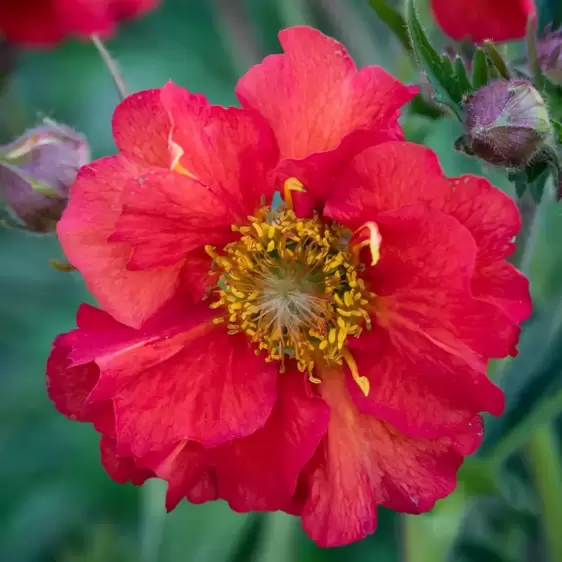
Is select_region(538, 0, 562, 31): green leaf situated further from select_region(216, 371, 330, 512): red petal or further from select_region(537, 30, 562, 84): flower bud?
select_region(216, 371, 330, 512): red petal

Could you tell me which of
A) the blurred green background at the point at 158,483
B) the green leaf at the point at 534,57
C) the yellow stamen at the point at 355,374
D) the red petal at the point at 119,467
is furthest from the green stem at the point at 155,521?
the green leaf at the point at 534,57

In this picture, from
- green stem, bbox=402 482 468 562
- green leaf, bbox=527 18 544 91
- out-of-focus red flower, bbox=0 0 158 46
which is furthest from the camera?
out-of-focus red flower, bbox=0 0 158 46

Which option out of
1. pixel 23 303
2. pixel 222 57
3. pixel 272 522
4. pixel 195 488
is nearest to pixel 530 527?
pixel 272 522

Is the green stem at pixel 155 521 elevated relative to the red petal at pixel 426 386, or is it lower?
lower

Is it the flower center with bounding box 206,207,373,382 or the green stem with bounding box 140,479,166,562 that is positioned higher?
the flower center with bounding box 206,207,373,382

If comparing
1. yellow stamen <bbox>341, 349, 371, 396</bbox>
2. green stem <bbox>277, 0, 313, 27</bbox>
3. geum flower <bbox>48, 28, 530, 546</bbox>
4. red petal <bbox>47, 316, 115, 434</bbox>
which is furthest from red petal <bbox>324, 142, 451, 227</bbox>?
green stem <bbox>277, 0, 313, 27</bbox>

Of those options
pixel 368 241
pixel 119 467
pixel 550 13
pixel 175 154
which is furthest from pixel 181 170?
pixel 550 13

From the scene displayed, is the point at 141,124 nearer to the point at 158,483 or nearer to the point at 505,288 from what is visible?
the point at 505,288

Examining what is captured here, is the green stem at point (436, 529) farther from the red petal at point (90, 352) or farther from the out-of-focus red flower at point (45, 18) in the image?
the out-of-focus red flower at point (45, 18)
